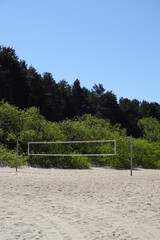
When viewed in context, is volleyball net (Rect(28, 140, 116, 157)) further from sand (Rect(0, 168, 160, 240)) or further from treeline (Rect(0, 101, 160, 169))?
sand (Rect(0, 168, 160, 240))

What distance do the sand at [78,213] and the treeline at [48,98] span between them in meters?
32.8

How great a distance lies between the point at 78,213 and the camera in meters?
5.83

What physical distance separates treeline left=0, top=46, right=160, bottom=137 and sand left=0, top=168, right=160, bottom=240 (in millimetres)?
32793

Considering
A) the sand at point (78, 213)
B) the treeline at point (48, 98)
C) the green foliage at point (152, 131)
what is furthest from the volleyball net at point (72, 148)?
the treeline at point (48, 98)

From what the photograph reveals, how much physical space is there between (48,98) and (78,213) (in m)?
40.9

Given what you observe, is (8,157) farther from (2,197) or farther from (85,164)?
(2,197)

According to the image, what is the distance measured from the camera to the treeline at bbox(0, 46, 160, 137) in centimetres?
4134

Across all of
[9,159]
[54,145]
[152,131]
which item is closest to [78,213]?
[9,159]

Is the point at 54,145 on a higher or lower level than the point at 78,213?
higher

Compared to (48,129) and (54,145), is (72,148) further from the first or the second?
(48,129)

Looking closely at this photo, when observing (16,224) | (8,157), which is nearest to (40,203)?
(16,224)

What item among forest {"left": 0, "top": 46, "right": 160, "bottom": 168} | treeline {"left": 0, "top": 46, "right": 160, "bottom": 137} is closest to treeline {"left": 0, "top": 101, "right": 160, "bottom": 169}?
forest {"left": 0, "top": 46, "right": 160, "bottom": 168}

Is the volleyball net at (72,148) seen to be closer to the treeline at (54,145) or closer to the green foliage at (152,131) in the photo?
the treeline at (54,145)

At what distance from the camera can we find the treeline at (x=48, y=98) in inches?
1628
